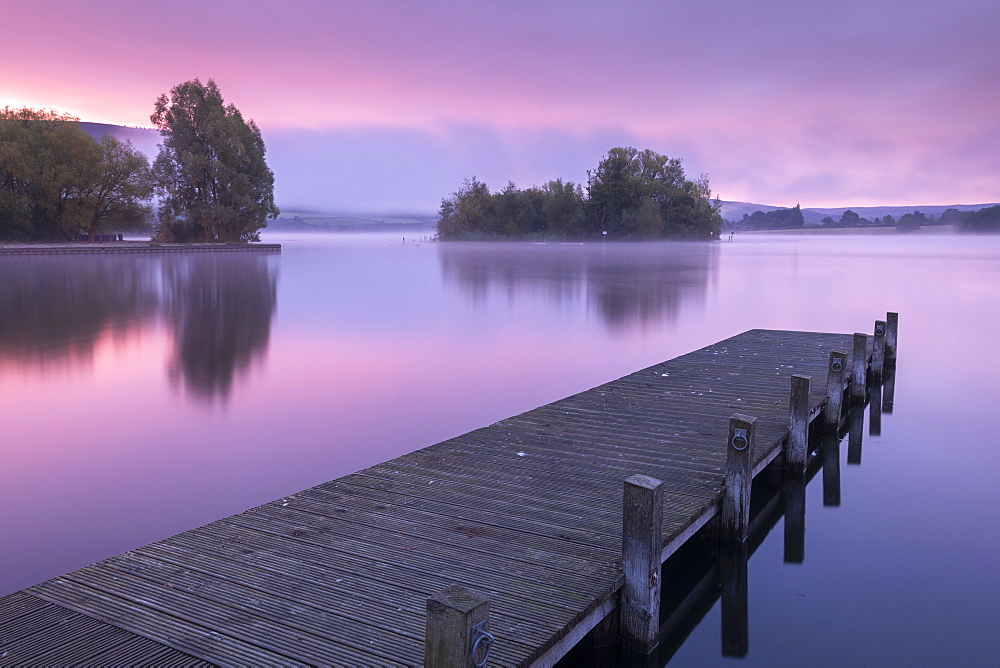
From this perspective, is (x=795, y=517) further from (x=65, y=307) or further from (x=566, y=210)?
(x=566, y=210)

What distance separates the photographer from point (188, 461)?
8.93 metres

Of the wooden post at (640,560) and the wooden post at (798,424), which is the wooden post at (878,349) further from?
the wooden post at (640,560)

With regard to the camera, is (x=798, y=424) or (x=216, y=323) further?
(x=216, y=323)

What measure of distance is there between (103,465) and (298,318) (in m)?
14.2

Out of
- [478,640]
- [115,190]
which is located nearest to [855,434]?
[478,640]

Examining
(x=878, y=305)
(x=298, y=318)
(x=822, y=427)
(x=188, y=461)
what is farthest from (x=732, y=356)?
(x=878, y=305)

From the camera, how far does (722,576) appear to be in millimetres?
6457

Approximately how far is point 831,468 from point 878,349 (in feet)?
19.8

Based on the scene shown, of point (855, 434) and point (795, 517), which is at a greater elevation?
point (855, 434)

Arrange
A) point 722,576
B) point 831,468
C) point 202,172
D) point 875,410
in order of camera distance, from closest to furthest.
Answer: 1. point 722,576
2. point 831,468
3. point 875,410
4. point 202,172

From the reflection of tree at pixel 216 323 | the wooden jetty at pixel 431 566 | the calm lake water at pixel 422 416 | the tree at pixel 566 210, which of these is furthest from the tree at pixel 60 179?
the wooden jetty at pixel 431 566

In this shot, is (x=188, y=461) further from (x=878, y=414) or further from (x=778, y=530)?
(x=878, y=414)

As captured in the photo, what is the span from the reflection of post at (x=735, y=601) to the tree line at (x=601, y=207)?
292 feet

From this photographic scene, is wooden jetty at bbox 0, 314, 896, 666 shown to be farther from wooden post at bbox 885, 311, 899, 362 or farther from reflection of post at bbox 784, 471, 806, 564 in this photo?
wooden post at bbox 885, 311, 899, 362
